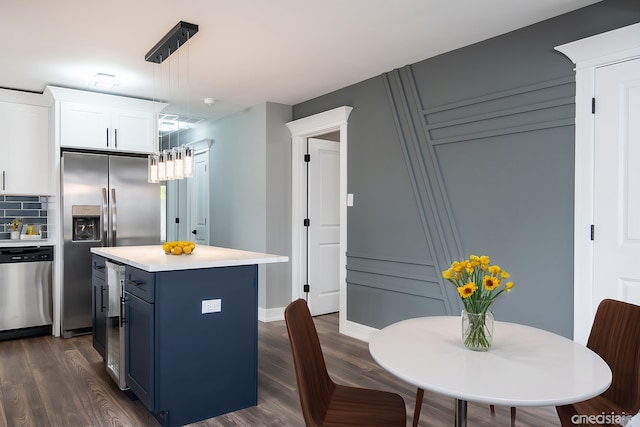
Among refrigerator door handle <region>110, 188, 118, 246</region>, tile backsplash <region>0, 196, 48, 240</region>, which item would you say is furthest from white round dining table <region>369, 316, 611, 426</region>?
tile backsplash <region>0, 196, 48, 240</region>

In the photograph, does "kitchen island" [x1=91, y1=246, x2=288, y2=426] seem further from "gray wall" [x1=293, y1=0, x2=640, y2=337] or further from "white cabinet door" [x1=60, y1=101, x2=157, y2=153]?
"white cabinet door" [x1=60, y1=101, x2=157, y2=153]

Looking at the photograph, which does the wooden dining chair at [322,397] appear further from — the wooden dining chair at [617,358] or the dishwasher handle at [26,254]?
the dishwasher handle at [26,254]

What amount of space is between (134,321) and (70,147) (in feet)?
8.57

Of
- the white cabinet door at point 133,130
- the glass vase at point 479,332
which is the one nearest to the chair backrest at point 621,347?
the glass vase at point 479,332

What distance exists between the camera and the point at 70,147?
452cm

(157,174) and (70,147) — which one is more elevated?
(70,147)

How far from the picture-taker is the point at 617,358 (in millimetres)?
1874

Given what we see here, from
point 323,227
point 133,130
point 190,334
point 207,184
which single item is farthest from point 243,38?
point 207,184

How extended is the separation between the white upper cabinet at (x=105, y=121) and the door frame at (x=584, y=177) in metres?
4.06

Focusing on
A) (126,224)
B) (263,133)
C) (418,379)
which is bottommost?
(418,379)

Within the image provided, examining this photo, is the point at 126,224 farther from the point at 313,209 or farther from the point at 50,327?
the point at 313,209

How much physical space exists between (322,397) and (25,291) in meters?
3.85

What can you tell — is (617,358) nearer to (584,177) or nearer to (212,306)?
(584,177)

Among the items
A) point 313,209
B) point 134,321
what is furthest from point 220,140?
point 134,321
